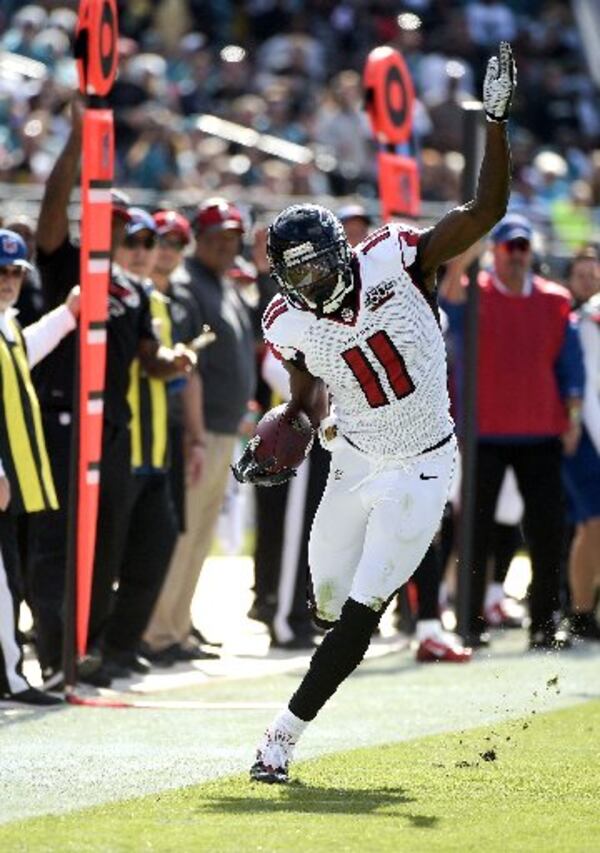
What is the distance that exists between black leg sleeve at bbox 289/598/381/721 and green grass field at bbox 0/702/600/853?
235 millimetres

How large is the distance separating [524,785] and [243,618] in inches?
250

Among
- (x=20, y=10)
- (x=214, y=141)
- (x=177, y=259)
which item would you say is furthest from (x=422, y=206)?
(x=177, y=259)

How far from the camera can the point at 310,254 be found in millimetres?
7398

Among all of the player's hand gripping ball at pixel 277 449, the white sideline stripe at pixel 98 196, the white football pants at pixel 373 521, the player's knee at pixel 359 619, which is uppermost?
the white sideline stripe at pixel 98 196

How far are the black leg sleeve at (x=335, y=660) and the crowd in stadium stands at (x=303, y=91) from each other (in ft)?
36.1

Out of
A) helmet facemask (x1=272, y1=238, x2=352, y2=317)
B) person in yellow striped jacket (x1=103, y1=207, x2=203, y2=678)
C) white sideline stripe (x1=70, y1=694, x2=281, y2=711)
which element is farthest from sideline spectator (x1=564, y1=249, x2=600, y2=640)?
helmet facemask (x1=272, y1=238, x2=352, y2=317)

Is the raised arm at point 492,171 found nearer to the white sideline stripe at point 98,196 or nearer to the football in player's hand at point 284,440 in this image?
the football in player's hand at point 284,440

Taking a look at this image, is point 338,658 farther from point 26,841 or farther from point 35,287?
point 35,287

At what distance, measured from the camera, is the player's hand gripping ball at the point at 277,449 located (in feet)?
25.7

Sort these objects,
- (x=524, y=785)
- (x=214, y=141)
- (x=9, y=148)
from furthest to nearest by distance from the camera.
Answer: (x=214, y=141) → (x=9, y=148) → (x=524, y=785)

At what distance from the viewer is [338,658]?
7.46 m

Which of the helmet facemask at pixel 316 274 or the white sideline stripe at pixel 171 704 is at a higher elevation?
the helmet facemask at pixel 316 274

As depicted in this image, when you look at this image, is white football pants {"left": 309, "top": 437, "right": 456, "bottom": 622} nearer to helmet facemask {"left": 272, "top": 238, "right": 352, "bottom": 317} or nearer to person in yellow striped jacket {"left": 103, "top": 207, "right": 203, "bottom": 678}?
A: helmet facemask {"left": 272, "top": 238, "right": 352, "bottom": 317}

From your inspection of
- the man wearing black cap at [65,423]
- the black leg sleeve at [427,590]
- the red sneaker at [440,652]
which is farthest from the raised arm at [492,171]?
the red sneaker at [440,652]
